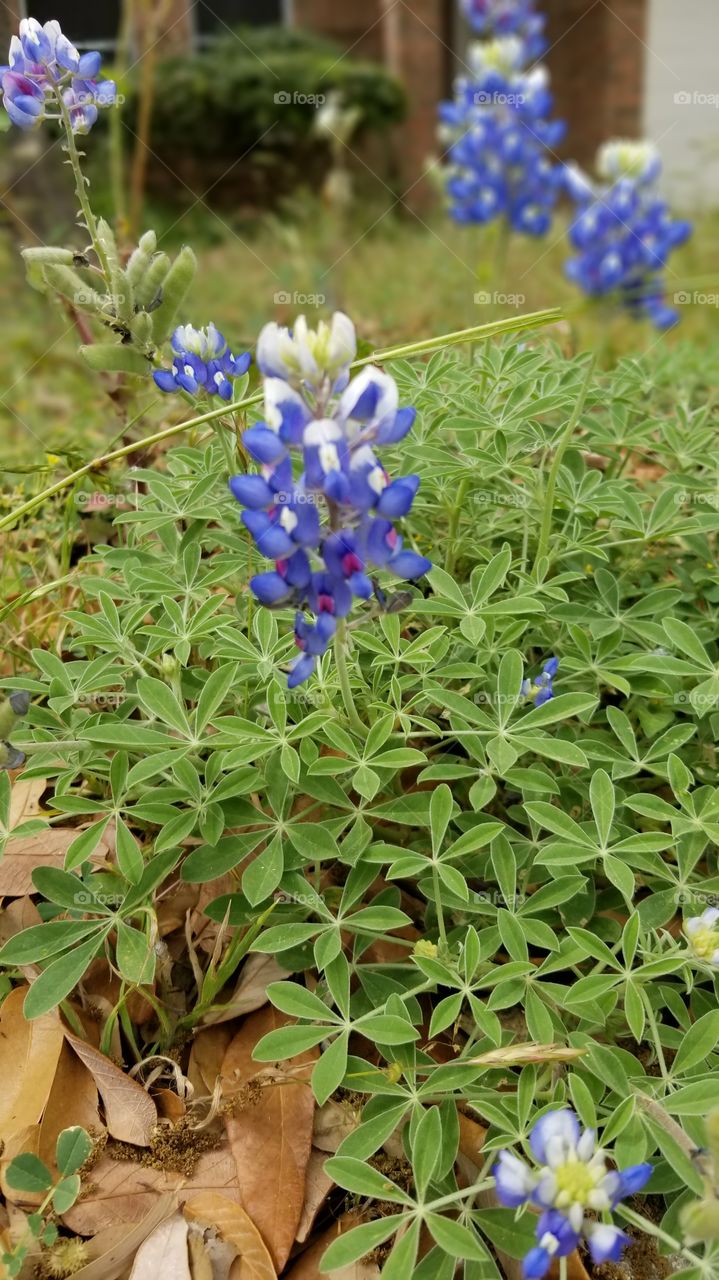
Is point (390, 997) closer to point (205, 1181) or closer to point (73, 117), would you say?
point (205, 1181)

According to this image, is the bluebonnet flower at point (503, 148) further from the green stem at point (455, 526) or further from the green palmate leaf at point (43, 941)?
the green palmate leaf at point (43, 941)

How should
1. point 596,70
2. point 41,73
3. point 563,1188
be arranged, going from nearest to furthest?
point 563,1188 < point 41,73 < point 596,70

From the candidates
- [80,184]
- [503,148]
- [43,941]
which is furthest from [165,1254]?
[503,148]

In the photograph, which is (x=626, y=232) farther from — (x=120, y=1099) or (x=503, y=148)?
(x=120, y=1099)

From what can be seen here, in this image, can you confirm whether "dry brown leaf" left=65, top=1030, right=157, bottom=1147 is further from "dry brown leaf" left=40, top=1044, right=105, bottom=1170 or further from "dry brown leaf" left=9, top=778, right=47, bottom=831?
"dry brown leaf" left=9, top=778, right=47, bottom=831

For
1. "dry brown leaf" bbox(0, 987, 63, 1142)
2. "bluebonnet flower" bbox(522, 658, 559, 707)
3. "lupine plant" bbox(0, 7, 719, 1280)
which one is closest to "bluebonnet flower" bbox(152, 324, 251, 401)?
"lupine plant" bbox(0, 7, 719, 1280)
